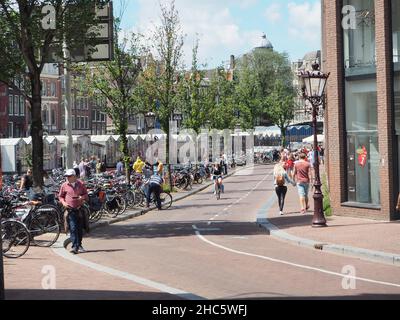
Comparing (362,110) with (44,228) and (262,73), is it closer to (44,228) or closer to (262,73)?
(44,228)

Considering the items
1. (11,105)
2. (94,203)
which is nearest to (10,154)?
(94,203)

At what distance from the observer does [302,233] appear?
17500mm

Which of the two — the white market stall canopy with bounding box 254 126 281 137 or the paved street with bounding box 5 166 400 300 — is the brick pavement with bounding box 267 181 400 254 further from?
the white market stall canopy with bounding box 254 126 281 137

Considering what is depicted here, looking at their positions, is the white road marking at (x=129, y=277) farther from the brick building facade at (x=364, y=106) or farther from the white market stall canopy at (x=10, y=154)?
the white market stall canopy at (x=10, y=154)

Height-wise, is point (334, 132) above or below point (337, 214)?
above

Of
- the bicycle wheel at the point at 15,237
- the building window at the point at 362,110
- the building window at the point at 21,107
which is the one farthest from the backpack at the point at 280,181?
the building window at the point at 21,107

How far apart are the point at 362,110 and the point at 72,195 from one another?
975 centimetres

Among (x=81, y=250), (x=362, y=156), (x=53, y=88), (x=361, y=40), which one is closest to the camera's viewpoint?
(x=81, y=250)

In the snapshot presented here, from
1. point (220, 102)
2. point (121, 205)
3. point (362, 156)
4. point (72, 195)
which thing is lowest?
point (121, 205)

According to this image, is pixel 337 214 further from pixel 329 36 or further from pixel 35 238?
pixel 35 238

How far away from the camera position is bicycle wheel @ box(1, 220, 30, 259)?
1395 centimetres

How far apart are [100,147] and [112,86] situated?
29.0m

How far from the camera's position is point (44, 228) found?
16.3m

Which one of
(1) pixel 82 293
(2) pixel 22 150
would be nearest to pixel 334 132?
(1) pixel 82 293
